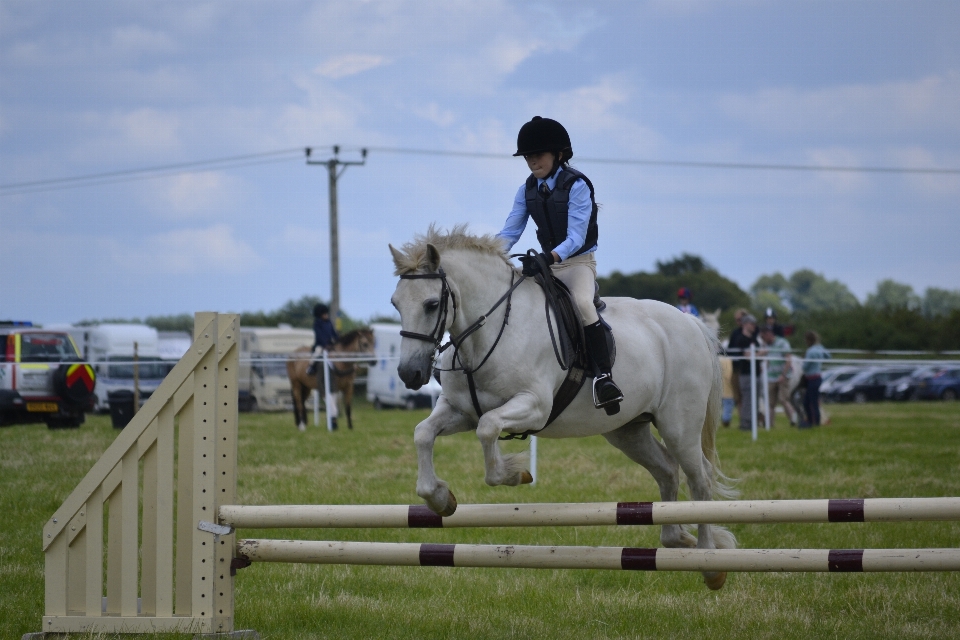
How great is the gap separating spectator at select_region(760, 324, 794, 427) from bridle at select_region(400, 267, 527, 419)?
12.6 meters

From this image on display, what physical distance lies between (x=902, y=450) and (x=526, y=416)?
31.4ft

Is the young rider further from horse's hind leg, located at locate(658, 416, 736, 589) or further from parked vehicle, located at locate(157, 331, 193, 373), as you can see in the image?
parked vehicle, located at locate(157, 331, 193, 373)

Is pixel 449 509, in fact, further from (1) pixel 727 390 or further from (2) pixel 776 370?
(1) pixel 727 390

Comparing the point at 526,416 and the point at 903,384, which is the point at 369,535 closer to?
the point at 526,416

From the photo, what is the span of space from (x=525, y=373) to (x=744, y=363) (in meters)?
12.1

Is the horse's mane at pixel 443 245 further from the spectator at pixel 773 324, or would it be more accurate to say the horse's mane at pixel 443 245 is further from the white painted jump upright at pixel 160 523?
the spectator at pixel 773 324

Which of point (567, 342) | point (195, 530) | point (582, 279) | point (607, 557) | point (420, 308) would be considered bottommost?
point (607, 557)

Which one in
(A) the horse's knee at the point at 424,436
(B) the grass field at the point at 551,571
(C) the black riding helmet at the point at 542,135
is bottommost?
(B) the grass field at the point at 551,571

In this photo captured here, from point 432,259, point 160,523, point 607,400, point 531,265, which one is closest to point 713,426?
point 607,400

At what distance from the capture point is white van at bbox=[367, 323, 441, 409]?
24.8 m

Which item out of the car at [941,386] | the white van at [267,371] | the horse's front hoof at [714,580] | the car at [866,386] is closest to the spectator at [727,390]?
the white van at [267,371]

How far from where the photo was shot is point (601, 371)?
4980mm

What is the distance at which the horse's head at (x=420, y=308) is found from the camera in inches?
169

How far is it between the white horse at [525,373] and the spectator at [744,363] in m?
10.1
